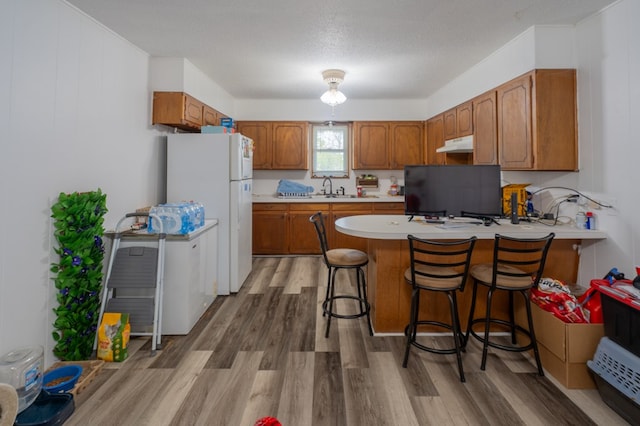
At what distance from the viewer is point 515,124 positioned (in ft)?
9.44

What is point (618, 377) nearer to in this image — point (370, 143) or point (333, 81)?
point (333, 81)

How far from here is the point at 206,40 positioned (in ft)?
9.71

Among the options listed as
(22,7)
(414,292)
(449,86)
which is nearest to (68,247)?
(22,7)

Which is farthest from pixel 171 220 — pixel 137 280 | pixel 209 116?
pixel 209 116

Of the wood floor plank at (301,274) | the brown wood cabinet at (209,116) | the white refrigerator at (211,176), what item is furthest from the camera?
the brown wood cabinet at (209,116)

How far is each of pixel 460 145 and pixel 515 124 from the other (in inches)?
36.8

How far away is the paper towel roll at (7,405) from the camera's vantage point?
1.35 m

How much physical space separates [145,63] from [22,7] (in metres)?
1.39

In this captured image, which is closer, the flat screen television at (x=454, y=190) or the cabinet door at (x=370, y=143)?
the flat screen television at (x=454, y=190)

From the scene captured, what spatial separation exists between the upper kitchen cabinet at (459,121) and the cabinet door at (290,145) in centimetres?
218

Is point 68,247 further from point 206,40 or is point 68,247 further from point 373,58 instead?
point 373,58

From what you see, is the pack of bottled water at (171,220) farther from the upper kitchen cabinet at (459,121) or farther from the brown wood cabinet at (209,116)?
the upper kitchen cabinet at (459,121)

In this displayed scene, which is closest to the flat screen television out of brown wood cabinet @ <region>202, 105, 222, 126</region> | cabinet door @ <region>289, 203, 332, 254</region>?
cabinet door @ <region>289, 203, 332, 254</region>

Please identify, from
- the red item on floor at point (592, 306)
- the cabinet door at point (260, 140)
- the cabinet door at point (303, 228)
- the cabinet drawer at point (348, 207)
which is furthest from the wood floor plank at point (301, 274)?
the red item on floor at point (592, 306)
